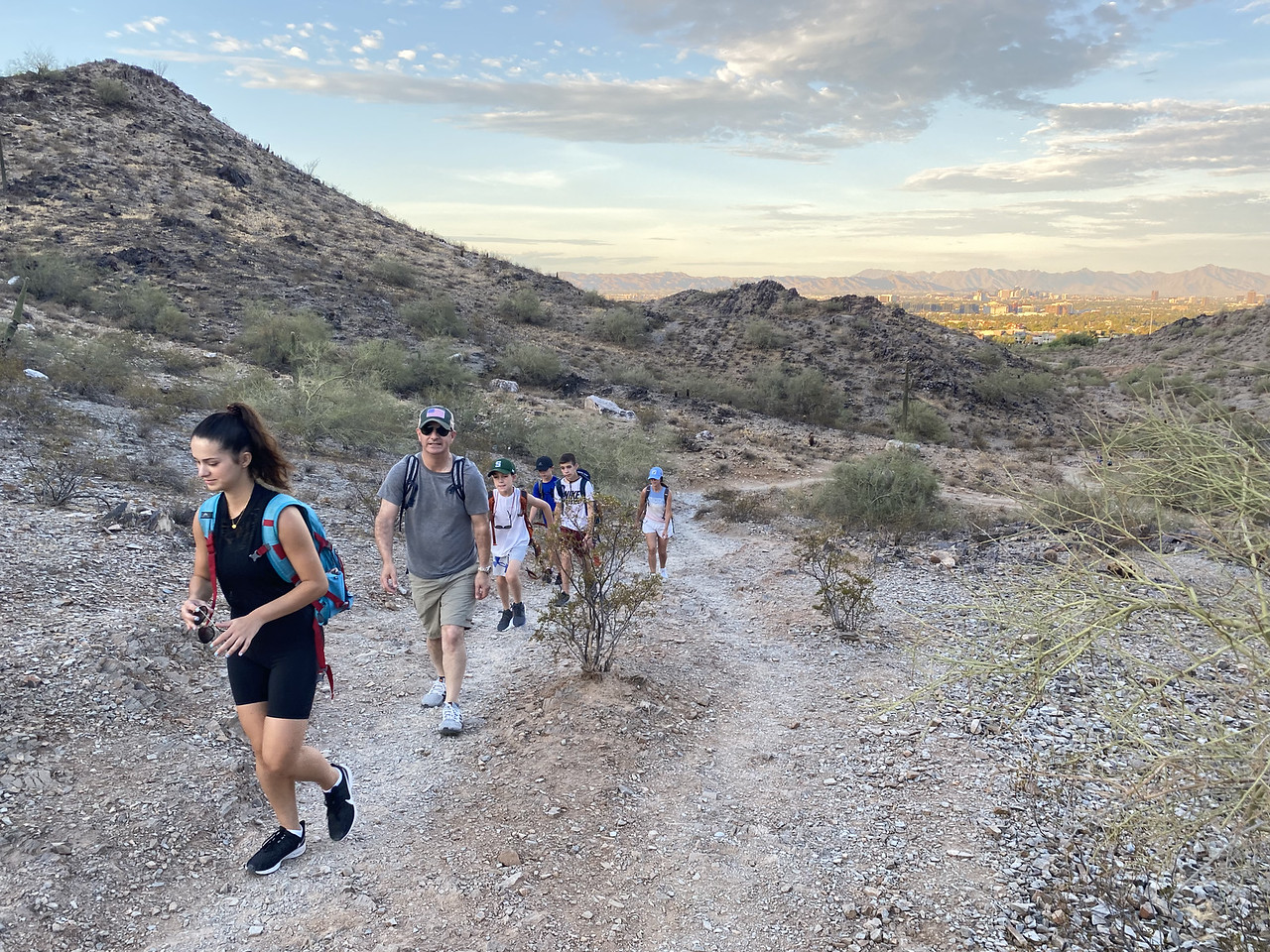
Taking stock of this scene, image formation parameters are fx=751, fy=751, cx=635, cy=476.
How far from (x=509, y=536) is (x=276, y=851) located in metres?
3.02

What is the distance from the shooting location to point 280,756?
279 centimetres

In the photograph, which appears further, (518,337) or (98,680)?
(518,337)

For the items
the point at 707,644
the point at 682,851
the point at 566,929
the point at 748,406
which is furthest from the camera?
the point at 748,406

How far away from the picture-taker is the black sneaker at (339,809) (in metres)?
3.17

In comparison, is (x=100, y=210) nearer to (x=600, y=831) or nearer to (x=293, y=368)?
(x=293, y=368)

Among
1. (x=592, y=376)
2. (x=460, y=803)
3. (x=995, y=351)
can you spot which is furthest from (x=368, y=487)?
(x=995, y=351)

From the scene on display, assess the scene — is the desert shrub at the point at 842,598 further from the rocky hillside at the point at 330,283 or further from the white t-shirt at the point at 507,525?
the rocky hillside at the point at 330,283

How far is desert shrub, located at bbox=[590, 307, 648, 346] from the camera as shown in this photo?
99.9 feet

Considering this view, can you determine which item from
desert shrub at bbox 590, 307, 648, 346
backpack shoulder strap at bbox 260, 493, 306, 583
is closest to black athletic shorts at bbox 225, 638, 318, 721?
backpack shoulder strap at bbox 260, 493, 306, 583

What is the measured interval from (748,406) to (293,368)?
43.3ft

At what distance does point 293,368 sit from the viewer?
16859 millimetres

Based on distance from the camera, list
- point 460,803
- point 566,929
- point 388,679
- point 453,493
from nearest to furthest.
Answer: point 566,929 → point 460,803 → point 453,493 → point 388,679

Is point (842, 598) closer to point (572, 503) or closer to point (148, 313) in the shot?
point (572, 503)

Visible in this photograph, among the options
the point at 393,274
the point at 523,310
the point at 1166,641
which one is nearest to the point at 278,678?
the point at 1166,641
